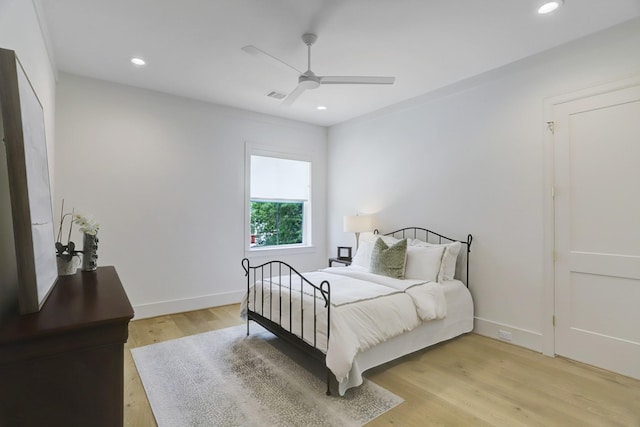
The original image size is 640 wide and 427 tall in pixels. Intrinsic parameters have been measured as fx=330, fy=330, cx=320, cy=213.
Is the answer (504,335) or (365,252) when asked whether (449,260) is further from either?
(365,252)

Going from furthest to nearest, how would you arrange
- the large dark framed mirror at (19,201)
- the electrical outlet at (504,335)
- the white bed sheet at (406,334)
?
the electrical outlet at (504,335) → the white bed sheet at (406,334) → the large dark framed mirror at (19,201)

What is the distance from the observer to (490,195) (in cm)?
357

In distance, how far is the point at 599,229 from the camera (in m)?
2.82

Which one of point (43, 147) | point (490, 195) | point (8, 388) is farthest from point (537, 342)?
point (43, 147)

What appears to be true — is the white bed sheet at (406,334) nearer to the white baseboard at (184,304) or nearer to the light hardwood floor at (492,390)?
the light hardwood floor at (492,390)

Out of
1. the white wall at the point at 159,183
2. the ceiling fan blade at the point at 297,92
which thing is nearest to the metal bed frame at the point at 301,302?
the white wall at the point at 159,183

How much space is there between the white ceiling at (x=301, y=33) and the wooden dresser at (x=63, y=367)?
233cm

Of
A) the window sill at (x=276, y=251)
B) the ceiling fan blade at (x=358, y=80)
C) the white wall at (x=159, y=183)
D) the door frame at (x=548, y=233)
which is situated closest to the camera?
the ceiling fan blade at (x=358, y=80)

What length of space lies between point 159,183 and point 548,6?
432cm

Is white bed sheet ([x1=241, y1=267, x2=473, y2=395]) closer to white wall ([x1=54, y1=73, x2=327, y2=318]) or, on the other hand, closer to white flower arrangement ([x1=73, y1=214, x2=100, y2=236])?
white wall ([x1=54, y1=73, x2=327, y2=318])

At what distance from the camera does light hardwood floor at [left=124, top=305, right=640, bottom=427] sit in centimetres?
213

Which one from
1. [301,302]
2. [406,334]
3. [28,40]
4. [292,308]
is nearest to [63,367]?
[301,302]

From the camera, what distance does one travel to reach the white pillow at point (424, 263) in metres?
3.53

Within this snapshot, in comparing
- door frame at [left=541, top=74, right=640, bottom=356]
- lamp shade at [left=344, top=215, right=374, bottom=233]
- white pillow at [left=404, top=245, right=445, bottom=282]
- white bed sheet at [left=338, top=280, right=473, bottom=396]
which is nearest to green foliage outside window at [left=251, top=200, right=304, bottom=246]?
lamp shade at [left=344, top=215, right=374, bottom=233]
